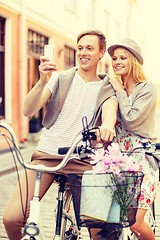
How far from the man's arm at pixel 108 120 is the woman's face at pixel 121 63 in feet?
0.98

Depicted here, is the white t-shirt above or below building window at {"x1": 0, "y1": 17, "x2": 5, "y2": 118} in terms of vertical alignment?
below

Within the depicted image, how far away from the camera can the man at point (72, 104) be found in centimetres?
263

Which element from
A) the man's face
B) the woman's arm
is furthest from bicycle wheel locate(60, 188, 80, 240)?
the man's face

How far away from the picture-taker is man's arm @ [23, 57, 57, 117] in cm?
229

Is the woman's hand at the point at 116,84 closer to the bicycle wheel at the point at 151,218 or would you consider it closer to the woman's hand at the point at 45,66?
the woman's hand at the point at 45,66

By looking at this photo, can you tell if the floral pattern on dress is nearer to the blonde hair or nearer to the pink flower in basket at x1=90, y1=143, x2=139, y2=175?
the blonde hair

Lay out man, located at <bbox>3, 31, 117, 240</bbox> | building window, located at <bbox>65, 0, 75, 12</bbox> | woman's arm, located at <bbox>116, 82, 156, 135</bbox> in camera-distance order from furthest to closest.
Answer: building window, located at <bbox>65, 0, 75, 12</bbox> → woman's arm, located at <bbox>116, 82, 156, 135</bbox> → man, located at <bbox>3, 31, 117, 240</bbox>

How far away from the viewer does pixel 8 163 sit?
891cm

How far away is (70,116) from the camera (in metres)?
2.72

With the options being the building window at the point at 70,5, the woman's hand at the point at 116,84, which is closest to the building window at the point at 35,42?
the building window at the point at 70,5

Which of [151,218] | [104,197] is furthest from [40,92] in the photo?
[151,218]

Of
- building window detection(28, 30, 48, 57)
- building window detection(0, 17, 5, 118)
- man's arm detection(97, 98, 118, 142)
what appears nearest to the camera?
man's arm detection(97, 98, 118, 142)

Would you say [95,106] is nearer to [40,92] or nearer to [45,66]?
[40,92]

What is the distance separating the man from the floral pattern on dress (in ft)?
0.75
